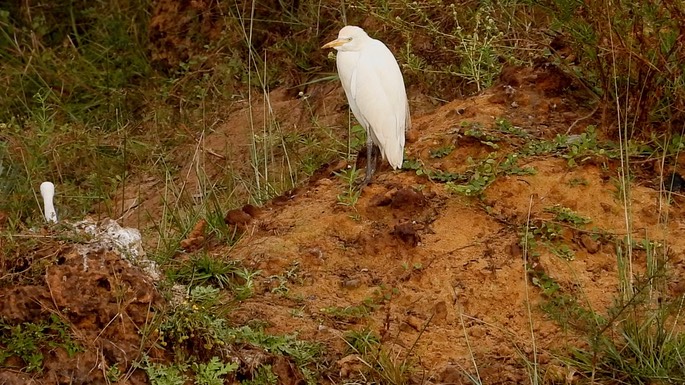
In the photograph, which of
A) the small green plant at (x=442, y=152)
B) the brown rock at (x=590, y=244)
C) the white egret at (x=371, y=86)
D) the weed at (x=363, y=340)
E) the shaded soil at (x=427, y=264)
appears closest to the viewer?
the shaded soil at (x=427, y=264)

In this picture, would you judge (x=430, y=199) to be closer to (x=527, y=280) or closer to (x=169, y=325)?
(x=527, y=280)

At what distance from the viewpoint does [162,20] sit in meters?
8.44

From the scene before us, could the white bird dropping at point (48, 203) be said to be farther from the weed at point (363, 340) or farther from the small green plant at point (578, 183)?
the small green plant at point (578, 183)

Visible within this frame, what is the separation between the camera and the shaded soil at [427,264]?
399 cm

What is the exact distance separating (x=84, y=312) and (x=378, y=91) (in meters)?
2.14

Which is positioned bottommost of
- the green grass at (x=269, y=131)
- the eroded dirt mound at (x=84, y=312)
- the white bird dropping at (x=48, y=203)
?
the green grass at (x=269, y=131)

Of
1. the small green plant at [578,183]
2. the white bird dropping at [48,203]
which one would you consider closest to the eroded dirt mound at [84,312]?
→ the white bird dropping at [48,203]

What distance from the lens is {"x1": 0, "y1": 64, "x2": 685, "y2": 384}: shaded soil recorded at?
399 cm

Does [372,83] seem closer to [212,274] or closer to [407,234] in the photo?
[407,234]

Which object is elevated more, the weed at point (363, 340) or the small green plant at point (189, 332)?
the small green plant at point (189, 332)

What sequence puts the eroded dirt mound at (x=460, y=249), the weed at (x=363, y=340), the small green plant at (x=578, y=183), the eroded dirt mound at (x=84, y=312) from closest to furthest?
the eroded dirt mound at (x=84, y=312), the weed at (x=363, y=340), the eroded dirt mound at (x=460, y=249), the small green plant at (x=578, y=183)

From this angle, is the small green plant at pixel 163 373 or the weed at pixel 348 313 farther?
the weed at pixel 348 313

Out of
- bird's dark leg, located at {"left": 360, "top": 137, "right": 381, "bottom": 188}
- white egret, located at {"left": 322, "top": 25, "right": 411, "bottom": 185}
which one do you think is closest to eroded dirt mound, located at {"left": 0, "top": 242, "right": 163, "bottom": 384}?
bird's dark leg, located at {"left": 360, "top": 137, "right": 381, "bottom": 188}

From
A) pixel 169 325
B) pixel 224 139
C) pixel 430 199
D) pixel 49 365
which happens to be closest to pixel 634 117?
pixel 430 199
